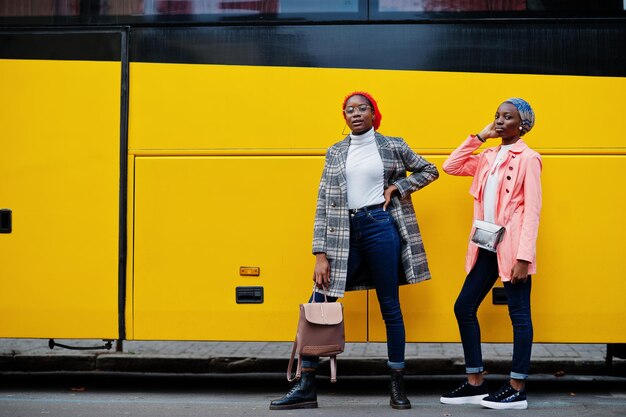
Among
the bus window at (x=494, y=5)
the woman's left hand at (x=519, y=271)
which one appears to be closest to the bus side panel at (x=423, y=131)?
the bus window at (x=494, y=5)

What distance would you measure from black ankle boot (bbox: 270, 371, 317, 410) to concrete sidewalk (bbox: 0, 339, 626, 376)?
6.60ft

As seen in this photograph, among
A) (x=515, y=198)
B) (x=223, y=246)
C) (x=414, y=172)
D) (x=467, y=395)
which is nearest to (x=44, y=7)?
(x=223, y=246)

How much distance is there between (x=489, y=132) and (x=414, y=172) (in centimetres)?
52

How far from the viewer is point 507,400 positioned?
6.00 m

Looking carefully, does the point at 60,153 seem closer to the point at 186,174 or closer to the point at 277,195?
the point at 186,174

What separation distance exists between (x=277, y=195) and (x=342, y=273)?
77 cm

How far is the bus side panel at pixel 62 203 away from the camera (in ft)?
21.2

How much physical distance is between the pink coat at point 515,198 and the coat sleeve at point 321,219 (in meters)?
0.86

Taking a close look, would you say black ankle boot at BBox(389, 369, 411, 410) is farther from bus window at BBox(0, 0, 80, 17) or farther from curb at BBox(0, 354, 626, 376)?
bus window at BBox(0, 0, 80, 17)

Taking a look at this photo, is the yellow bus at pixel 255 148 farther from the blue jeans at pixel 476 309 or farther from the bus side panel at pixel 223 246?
the blue jeans at pixel 476 309

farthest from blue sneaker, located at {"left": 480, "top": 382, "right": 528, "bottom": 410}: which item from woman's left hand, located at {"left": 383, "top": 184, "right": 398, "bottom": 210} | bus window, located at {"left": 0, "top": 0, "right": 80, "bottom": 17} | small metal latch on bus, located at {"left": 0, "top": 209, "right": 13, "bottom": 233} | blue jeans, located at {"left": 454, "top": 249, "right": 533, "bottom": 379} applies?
bus window, located at {"left": 0, "top": 0, "right": 80, "bottom": 17}

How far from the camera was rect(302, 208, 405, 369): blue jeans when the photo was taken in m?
5.99

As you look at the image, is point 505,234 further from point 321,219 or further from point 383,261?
point 321,219

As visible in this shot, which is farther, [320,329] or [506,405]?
[506,405]
